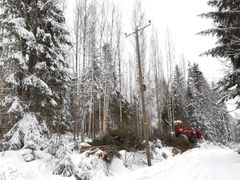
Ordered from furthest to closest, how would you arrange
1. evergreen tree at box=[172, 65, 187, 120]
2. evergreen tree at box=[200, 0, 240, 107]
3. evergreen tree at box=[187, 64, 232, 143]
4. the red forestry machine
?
evergreen tree at box=[172, 65, 187, 120] → evergreen tree at box=[187, 64, 232, 143] → the red forestry machine → evergreen tree at box=[200, 0, 240, 107]

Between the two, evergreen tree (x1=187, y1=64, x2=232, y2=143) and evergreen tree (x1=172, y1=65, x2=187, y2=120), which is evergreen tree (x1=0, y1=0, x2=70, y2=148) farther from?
evergreen tree (x1=187, y1=64, x2=232, y2=143)

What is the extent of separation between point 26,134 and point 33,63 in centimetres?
317

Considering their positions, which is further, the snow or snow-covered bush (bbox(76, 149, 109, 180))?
the snow

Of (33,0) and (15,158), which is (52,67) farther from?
(15,158)

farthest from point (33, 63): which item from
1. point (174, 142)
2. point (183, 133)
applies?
point (183, 133)

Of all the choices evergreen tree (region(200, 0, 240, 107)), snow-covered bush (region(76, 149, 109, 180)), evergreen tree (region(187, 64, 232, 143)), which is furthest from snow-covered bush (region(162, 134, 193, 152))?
evergreen tree (region(187, 64, 232, 143))

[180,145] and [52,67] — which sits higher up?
A: [52,67]

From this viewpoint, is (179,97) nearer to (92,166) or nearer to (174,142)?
(174,142)

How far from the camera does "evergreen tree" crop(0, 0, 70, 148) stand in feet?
31.1

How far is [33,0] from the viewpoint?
10523 millimetres

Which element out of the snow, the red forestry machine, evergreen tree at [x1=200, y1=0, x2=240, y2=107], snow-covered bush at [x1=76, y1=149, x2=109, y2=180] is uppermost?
evergreen tree at [x1=200, y1=0, x2=240, y2=107]

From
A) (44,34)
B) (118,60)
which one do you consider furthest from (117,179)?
(118,60)

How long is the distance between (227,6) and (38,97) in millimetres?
9845

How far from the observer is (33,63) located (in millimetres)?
10523
